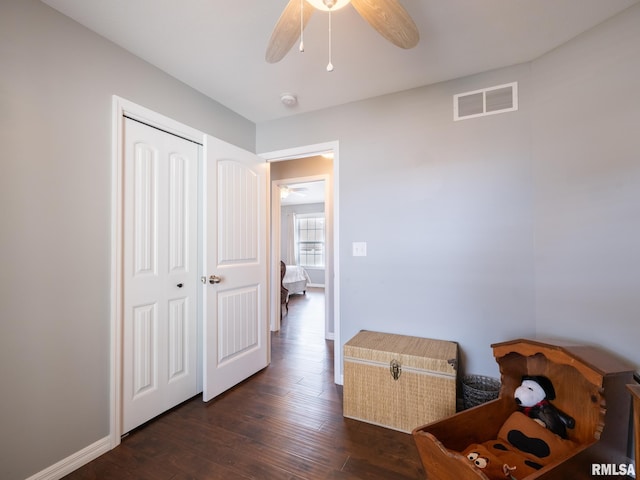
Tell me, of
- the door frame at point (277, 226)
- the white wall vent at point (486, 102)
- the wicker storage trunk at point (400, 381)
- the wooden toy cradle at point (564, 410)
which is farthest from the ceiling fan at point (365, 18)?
the door frame at point (277, 226)

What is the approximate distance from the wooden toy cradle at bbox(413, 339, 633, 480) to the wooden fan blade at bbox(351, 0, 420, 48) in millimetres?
1657

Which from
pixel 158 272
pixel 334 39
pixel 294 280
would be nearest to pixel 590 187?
pixel 334 39

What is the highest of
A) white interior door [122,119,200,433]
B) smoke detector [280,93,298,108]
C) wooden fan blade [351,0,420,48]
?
smoke detector [280,93,298,108]

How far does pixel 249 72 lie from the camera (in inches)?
78.9

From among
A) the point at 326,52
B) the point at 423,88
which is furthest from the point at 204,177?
the point at 423,88

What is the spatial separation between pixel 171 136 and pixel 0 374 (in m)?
1.65

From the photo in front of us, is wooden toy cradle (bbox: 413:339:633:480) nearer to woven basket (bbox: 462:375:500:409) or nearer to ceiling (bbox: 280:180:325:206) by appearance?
woven basket (bbox: 462:375:500:409)

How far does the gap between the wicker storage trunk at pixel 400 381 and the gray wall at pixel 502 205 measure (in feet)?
1.05

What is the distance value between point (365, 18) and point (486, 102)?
1.38 m

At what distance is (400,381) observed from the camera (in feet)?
6.07

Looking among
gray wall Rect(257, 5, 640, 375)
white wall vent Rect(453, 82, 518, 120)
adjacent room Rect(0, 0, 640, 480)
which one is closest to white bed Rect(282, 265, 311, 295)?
adjacent room Rect(0, 0, 640, 480)

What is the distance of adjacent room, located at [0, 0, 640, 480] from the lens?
1.37m

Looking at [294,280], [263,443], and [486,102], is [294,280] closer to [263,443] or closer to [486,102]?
→ [263,443]

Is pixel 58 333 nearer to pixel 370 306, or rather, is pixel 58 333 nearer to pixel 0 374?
pixel 0 374
